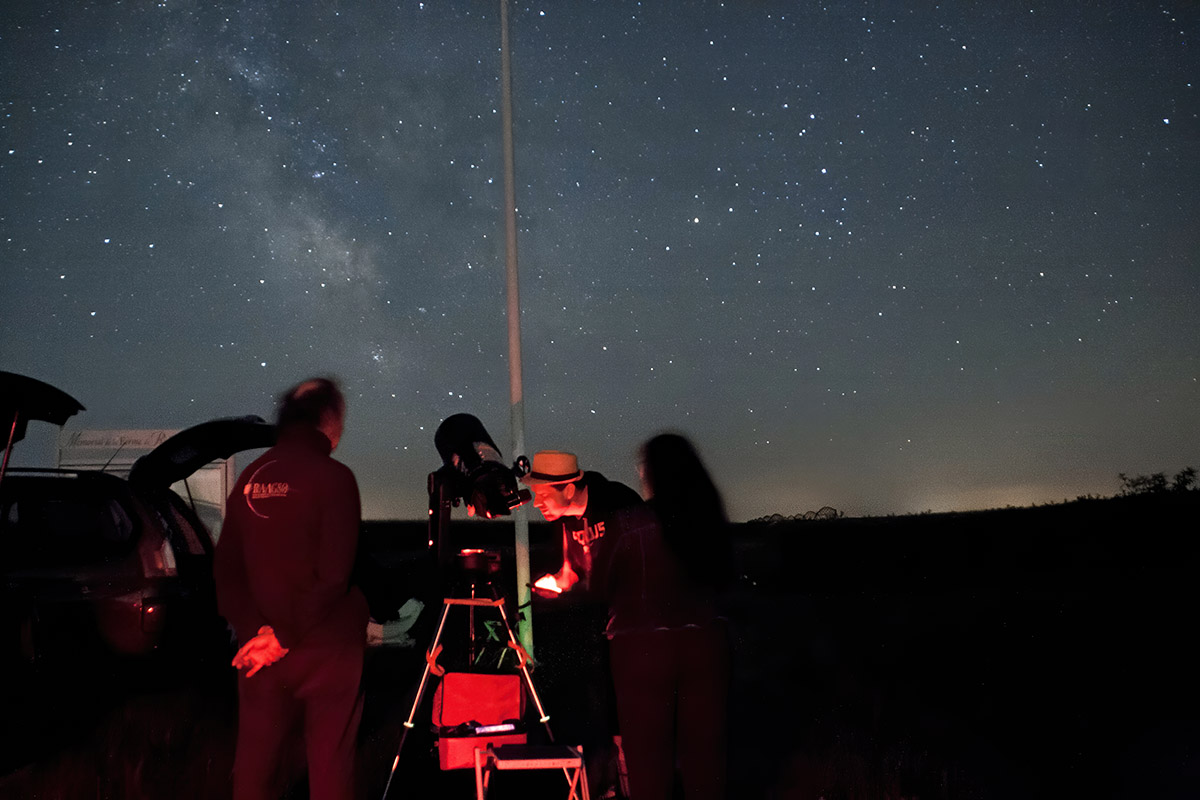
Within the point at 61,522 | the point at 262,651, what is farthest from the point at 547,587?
the point at 61,522

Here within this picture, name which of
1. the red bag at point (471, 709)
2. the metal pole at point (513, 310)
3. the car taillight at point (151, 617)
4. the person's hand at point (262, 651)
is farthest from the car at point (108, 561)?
the person's hand at point (262, 651)

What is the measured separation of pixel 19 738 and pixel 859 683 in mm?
7656

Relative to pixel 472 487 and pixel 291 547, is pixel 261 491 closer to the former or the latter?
pixel 291 547

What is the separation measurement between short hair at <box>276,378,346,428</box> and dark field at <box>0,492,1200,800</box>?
550 mm

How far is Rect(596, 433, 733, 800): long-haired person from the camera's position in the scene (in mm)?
3029

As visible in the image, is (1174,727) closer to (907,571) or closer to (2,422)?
(2,422)

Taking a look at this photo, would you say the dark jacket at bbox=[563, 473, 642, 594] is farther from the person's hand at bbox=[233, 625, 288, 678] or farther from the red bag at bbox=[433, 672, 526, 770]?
the person's hand at bbox=[233, 625, 288, 678]

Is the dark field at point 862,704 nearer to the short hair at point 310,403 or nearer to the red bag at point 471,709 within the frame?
the red bag at point 471,709

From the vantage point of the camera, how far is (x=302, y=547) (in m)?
2.72

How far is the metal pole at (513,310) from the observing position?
7.22 meters

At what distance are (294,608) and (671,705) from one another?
4.75ft

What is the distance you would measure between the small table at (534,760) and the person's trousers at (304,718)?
708 millimetres

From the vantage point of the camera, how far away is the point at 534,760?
338 centimetres

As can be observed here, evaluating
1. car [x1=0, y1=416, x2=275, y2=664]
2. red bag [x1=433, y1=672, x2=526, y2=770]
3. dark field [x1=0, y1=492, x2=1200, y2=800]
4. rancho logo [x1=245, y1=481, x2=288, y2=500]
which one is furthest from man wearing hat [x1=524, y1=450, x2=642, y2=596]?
car [x1=0, y1=416, x2=275, y2=664]
